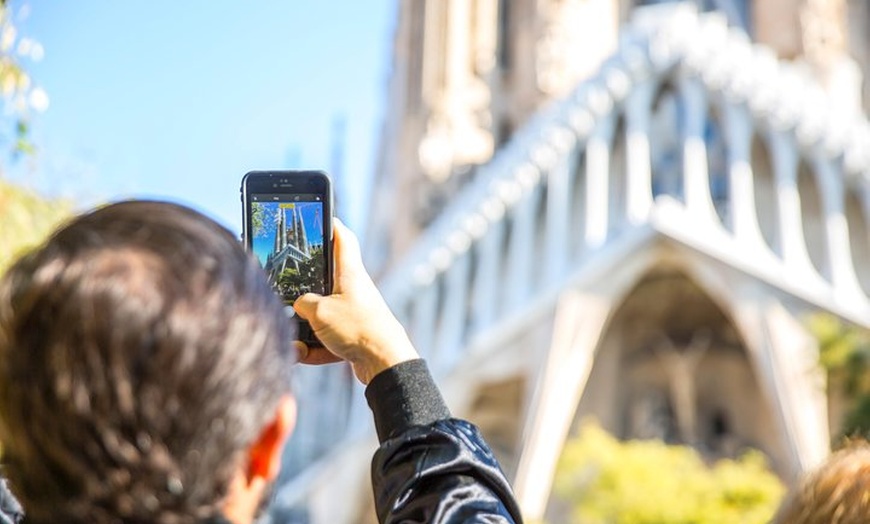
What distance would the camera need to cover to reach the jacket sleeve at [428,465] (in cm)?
122

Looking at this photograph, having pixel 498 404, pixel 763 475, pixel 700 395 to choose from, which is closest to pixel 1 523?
pixel 763 475

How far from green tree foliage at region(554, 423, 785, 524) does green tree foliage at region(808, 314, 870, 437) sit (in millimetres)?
Result: 1365

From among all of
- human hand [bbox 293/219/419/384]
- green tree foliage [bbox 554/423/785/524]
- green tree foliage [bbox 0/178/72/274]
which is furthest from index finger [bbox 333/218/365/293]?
green tree foliage [bbox 554/423/785/524]

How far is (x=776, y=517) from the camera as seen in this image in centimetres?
145

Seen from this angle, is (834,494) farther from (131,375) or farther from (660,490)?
(660,490)

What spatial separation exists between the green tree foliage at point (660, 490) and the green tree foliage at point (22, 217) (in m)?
9.87

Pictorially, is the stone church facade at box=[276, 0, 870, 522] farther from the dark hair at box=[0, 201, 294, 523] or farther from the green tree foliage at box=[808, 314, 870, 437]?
the dark hair at box=[0, 201, 294, 523]

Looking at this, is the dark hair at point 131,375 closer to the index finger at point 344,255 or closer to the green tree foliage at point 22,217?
the index finger at point 344,255

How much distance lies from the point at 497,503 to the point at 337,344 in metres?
0.29

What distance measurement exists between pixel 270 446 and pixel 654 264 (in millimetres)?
19465

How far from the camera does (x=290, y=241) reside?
61.1 inches

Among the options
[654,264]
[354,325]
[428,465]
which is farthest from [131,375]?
[654,264]

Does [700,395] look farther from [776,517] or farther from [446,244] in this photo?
[776,517]

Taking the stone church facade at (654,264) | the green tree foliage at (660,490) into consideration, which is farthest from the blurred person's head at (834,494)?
the stone church facade at (654,264)
